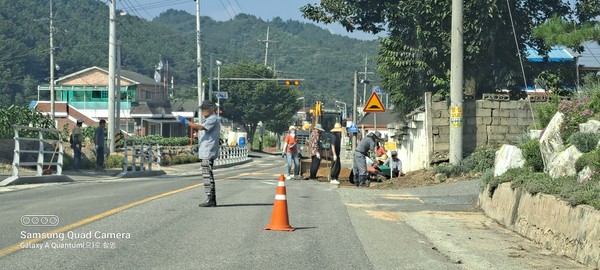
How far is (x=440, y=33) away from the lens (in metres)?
27.6

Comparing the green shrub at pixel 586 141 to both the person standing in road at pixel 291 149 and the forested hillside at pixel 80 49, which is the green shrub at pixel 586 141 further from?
Answer: the forested hillside at pixel 80 49

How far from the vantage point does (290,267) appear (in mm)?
8141

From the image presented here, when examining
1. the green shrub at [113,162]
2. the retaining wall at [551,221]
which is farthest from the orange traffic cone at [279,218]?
the green shrub at [113,162]

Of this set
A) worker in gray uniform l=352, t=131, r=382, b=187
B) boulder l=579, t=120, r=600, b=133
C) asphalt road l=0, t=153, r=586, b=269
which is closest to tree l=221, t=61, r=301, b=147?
worker in gray uniform l=352, t=131, r=382, b=187

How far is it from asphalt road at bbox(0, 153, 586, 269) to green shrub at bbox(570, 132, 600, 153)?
67.4 inches

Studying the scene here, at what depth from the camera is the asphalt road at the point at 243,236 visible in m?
8.40

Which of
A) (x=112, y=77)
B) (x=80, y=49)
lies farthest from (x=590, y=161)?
(x=80, y=49)

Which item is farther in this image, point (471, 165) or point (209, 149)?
point (471, 165)

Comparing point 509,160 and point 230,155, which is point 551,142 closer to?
point 509,160

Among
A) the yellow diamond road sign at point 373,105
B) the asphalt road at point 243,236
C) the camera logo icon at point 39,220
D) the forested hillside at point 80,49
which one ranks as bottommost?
the asphalt road at point 243,236

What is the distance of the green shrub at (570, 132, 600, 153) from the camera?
12406mm

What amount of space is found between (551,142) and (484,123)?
29.9ft

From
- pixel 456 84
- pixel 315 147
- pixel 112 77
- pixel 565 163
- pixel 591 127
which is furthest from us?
pixel 112 77

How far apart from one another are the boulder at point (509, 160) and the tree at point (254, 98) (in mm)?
82820
